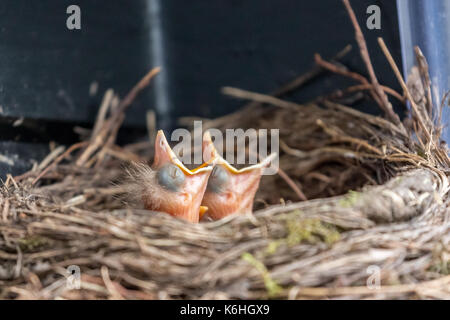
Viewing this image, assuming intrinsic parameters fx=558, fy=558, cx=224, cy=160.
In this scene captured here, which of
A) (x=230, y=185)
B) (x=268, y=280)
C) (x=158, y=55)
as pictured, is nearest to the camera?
(x=268, y=280)

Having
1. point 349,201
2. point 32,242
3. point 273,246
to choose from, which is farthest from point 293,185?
point 32,242

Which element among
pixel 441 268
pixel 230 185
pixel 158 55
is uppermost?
pixel 158 55

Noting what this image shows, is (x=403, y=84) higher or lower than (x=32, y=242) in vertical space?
higher

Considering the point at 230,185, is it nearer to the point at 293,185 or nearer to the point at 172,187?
the point at 172,187

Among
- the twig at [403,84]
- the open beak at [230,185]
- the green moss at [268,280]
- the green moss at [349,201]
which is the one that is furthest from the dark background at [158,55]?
the green moss at [268,280]

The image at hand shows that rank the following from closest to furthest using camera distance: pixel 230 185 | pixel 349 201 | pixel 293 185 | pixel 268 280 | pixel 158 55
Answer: pixel 268 280
pixel 349 201
pixel 230 185
pixel 293 185
pixel 158 55

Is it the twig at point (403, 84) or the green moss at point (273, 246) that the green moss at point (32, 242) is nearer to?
the green moss at point (273, 246)

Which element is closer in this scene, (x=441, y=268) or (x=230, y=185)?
(x=441, y=268)
